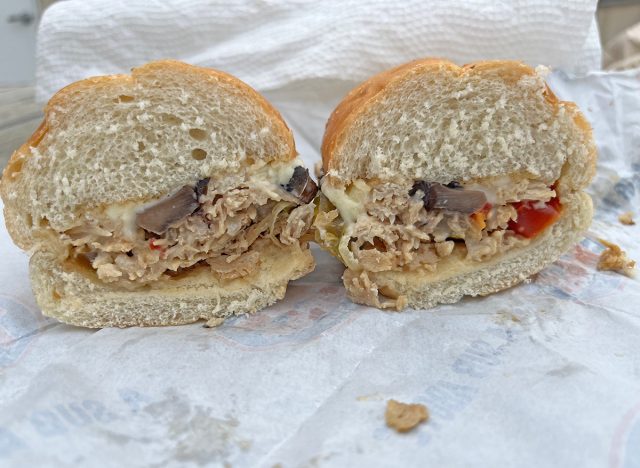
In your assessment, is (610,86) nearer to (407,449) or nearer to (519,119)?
(519,119)

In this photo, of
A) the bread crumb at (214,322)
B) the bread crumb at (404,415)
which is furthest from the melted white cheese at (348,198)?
the bread crumb at (404,415)

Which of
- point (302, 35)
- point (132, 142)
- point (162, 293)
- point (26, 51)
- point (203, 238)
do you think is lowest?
point (26, 51)

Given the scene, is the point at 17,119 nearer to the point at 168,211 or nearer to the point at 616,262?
the point at 168,211

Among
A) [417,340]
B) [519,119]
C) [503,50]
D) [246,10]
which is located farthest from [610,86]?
[417,340]

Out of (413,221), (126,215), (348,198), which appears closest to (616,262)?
(413,221)

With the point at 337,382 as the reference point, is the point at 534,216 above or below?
above

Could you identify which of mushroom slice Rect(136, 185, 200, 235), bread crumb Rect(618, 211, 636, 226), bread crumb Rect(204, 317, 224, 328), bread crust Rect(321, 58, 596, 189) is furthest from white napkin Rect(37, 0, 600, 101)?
bread crumb Rect(204, 317, 224, 328)

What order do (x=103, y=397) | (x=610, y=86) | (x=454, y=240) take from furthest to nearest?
(x=610, y=86) < (x=454, y=240) < (x=103, y=397)
